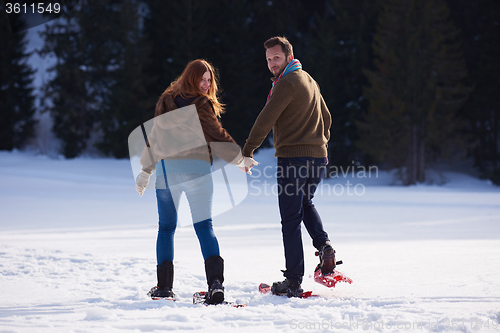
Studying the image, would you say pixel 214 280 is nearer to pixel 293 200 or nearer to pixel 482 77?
pixel 293 200

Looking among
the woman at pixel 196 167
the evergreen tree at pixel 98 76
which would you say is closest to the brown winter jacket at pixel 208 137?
the woman at pixel 196 167

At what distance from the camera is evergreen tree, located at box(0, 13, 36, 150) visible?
2592 centimetres

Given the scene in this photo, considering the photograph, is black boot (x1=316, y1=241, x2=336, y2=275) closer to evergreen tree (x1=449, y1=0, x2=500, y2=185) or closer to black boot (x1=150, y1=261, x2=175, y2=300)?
black boot (x1=150, y1=261, x2=175, y2=300)

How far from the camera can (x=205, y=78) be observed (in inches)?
130

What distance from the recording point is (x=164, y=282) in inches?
132

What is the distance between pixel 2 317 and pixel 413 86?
19.9m

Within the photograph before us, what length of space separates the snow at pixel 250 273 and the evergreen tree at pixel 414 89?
1047 cm

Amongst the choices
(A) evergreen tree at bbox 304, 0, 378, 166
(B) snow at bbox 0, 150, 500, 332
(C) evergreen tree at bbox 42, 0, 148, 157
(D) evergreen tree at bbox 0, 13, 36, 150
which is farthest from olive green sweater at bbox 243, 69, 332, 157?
(D) evergreen tree at bbox 0, 13, 36, 150

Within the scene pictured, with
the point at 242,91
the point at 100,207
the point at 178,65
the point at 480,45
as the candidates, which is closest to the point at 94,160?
the point at 178,65

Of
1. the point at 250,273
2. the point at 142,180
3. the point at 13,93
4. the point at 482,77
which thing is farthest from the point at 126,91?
the point at 142,180

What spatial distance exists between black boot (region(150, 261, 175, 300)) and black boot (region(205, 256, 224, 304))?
317mm

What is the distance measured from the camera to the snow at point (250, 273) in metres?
2.72

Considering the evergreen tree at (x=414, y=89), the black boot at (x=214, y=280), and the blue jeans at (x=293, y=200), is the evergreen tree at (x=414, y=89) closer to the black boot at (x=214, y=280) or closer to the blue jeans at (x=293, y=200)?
the blue jeans at (x=293, y=200)

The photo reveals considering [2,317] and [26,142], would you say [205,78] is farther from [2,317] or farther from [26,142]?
[26,142]
